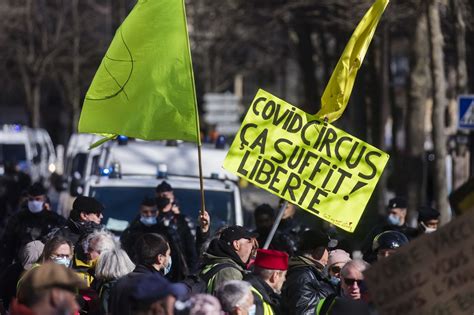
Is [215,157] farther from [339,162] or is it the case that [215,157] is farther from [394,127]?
[394,127]

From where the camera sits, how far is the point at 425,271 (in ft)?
18.1

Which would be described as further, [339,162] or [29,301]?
[339,162]

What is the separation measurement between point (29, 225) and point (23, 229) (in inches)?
4.7

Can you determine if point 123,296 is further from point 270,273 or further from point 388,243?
point 388,243

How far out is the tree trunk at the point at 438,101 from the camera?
18953 mm

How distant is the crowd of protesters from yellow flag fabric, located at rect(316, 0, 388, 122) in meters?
1.04

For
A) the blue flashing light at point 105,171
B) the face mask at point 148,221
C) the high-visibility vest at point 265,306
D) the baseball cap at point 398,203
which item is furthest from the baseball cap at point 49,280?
the blue flashing light at point 105,171

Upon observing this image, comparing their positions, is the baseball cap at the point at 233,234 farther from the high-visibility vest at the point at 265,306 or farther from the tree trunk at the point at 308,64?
the tree trunk at the point at 308,64

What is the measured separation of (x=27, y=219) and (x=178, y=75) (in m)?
3.38

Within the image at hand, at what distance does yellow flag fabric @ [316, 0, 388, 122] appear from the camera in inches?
387

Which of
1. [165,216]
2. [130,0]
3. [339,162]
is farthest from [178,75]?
[130,0]

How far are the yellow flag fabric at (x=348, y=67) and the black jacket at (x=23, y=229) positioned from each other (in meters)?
3.11

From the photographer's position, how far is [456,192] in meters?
5.66

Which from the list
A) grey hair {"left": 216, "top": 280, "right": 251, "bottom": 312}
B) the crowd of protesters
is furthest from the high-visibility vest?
grey hair {"left": 216, "top": 280, "right": 251, "bottom": 312}
